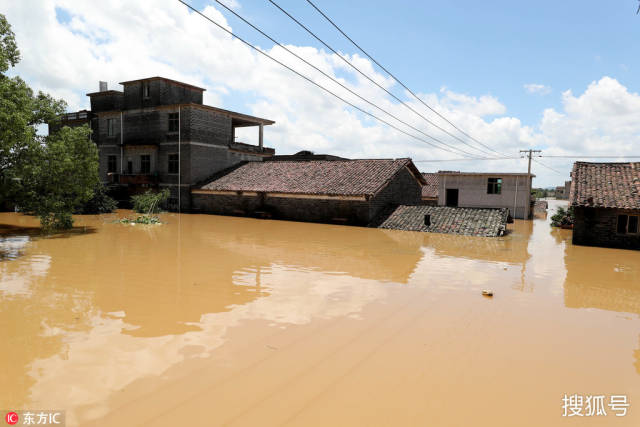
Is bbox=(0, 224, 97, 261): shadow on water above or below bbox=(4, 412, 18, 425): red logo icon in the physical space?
above

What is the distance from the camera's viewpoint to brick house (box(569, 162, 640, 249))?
16266mm

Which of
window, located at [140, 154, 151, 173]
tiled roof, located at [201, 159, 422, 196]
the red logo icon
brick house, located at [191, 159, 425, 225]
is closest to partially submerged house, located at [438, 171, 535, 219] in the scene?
brick house, located at [191, 159, 425, 225]

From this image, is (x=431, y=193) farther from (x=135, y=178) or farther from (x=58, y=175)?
(x=58, y=175)

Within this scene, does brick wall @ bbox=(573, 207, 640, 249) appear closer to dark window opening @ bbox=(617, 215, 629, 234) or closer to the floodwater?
dark window opening @ bbox=(617, 215, 629, 234)

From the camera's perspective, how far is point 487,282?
31.0 ft

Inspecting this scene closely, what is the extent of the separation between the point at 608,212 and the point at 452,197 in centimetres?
1633

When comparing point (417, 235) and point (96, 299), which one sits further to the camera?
point (417, 235)

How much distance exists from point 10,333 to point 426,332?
20.4 ft

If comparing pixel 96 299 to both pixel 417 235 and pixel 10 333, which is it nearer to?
pixel 10 333

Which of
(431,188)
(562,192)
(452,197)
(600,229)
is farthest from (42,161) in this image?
(562,192)

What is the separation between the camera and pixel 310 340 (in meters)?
5.59

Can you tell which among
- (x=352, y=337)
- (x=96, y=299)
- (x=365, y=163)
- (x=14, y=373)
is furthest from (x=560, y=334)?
(x=365, y=163)

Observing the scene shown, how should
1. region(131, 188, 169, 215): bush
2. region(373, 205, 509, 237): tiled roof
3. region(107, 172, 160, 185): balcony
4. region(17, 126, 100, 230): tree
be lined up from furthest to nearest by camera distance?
region(107, 172, 160, 185): balcony, region(131, 188, 169, 215): bush, region(373, 205, 509, 237): tiled roof, region(17, 126, 100, 230): tree

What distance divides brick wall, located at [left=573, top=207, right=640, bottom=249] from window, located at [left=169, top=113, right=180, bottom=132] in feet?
86.2
